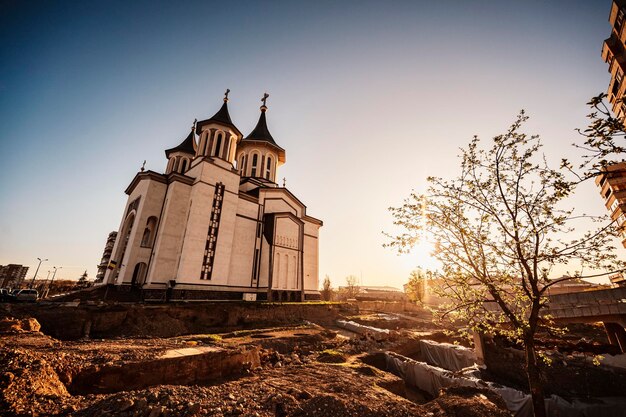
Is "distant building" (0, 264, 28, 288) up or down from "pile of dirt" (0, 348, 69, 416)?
up

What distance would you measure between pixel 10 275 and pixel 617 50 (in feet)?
402

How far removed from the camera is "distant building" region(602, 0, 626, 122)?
1535 cm

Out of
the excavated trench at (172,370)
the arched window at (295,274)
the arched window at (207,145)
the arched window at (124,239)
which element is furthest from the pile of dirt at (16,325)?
the arched window at (295,274)

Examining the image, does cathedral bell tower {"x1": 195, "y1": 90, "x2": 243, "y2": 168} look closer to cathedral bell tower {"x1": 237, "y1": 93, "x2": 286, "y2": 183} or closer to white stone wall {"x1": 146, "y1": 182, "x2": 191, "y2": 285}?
white stone wall {"x1": 146, "y1": 182, "x2": 191, "y2": 285}

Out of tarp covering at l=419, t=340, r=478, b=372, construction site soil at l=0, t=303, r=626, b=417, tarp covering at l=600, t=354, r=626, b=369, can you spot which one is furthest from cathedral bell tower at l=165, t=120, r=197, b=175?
tarp covering at l=600, t=354, r=626, b=369

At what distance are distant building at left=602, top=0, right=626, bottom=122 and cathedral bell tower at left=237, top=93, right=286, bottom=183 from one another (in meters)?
Result: 30.7

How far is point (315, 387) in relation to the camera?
662 cm

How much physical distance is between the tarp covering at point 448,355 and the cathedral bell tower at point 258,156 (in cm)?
2531

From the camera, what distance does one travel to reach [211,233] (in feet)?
72.6

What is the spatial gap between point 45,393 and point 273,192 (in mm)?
25997

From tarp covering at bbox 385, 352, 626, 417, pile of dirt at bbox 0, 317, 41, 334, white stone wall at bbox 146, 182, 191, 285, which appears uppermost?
white stone wall at bbox 146, 182, 191, 285

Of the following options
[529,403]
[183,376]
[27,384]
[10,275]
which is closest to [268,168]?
[183,376]

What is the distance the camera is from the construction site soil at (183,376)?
4207 millimetres

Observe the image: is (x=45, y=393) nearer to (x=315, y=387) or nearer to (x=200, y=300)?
(x=315, y=387)
